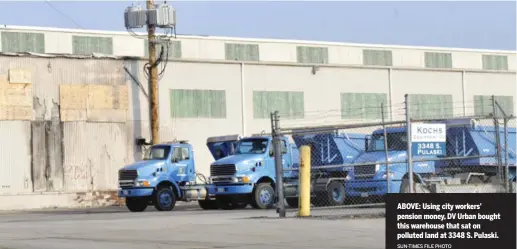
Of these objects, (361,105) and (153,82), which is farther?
(361,105)

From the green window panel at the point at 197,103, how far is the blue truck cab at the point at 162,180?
10.6m

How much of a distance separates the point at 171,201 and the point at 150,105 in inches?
397

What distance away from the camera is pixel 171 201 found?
115 ft

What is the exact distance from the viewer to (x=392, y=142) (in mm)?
31141

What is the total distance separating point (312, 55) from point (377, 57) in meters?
4.52

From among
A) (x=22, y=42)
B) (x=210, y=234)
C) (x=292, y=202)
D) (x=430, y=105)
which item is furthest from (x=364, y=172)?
(x=22, y=42)

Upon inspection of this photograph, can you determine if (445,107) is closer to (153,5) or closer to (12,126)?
(153,5)

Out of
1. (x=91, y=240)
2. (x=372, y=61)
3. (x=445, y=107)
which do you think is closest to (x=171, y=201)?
(x=91, y=240)

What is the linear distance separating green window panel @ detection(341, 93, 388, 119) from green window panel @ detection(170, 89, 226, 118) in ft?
21.3

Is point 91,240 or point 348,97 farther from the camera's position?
point 348,97

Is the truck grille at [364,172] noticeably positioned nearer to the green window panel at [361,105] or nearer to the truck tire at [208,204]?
the truck tire at [208,204]

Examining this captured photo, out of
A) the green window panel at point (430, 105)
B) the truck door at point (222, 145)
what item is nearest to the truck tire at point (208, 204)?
the truck door at point (222, 145)

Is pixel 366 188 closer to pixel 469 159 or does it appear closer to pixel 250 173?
pixel 469 159

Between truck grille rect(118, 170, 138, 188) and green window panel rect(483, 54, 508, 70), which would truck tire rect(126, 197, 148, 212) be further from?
green window panel rect(483, 54, 508, 70)
